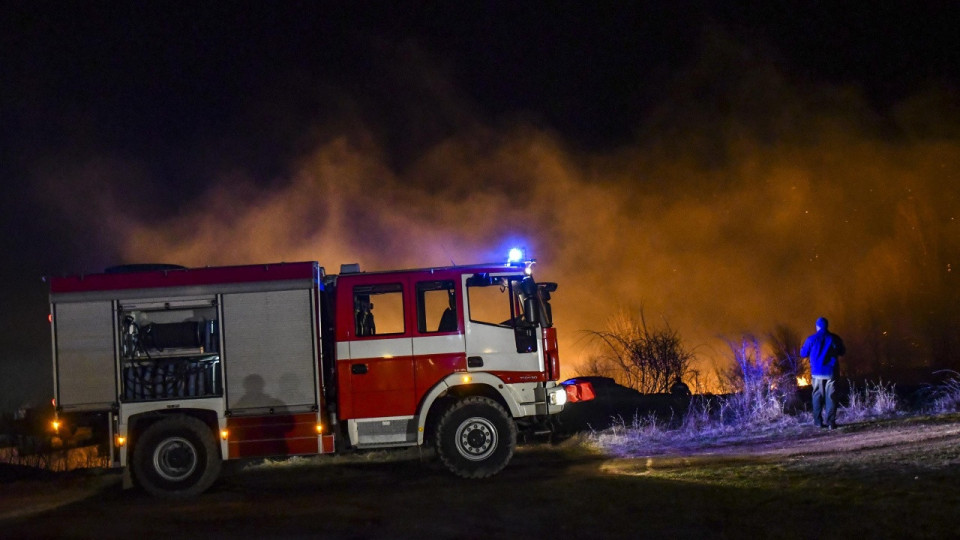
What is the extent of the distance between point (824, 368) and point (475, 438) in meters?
5.28

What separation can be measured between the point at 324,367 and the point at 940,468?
660cm

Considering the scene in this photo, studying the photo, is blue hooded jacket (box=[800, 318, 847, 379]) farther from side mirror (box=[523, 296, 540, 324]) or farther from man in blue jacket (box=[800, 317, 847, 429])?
side mirror (box=[523, 296, 540, 324])

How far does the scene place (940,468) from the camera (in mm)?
7371

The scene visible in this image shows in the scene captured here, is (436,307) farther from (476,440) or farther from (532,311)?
(476,440)

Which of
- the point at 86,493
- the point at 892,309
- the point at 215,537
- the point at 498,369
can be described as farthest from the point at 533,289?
the point at 892,309

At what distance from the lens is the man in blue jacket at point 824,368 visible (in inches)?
449

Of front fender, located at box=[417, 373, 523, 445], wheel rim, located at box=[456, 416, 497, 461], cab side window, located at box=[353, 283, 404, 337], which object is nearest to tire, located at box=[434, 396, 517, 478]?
wheel rim, located at box=[456, 416, 497, 461]

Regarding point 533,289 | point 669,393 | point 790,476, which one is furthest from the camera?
A: point 669,393

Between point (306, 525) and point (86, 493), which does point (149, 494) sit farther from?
point (306, 525)

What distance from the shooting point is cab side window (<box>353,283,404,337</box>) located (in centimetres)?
995

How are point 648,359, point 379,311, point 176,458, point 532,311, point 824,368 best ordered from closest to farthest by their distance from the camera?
point 532,311
point 176,458
point 379,311
point 824,368
point 648,359

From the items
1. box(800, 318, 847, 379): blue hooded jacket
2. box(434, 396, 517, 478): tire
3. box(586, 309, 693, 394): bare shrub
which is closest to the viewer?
box(434, 396, 517, 478): tire

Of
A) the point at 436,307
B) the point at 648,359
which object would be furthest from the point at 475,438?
the point at 648,359

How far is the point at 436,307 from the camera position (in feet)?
33.3
